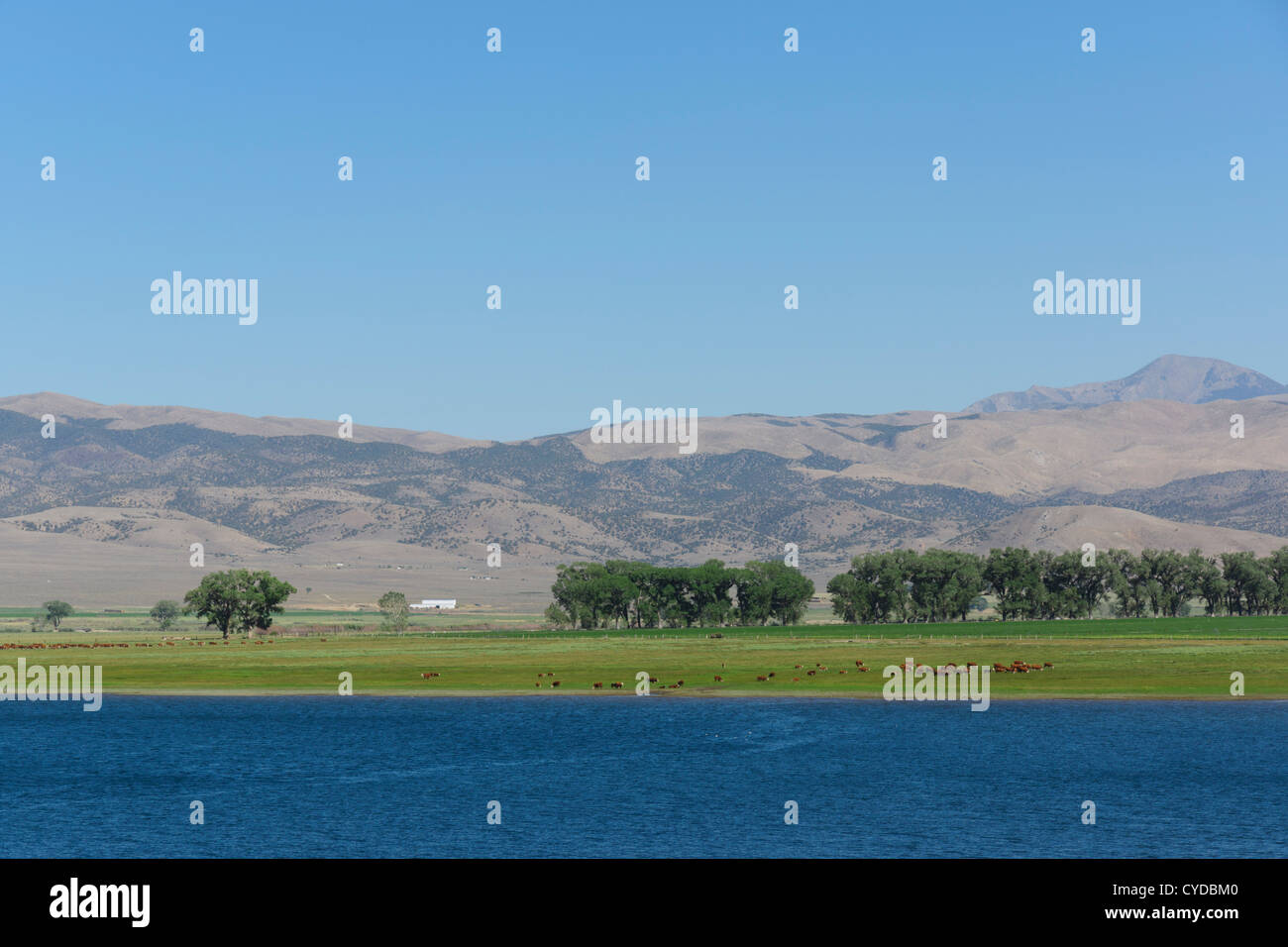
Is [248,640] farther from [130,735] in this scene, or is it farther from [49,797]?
[49,797]

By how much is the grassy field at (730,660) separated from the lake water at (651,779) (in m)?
9.51

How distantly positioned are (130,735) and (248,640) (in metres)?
102

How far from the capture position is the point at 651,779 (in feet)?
240

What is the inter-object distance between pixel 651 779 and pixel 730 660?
75.2 metres

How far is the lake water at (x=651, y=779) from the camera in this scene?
55219 mm

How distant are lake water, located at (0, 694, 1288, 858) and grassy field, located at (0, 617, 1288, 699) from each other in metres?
9.51
